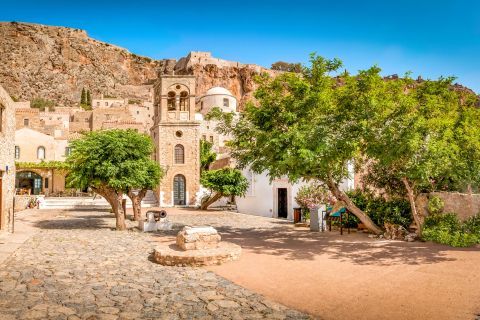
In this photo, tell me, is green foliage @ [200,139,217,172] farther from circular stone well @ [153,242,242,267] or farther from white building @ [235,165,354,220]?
circular stone well @ [153,242,242,267]

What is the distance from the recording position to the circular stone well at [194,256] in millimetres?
8656

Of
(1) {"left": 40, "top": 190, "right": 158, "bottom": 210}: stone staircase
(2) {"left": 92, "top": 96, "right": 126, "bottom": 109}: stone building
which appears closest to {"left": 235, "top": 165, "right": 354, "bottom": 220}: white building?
(1) {"left": 40, "top": 190, "right": 158, "bottom": 210}: stone staircase

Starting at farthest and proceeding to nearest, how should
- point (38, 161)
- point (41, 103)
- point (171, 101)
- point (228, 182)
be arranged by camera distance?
1. point (41, 103)
2. point (38, 161)
3. point (171, 101)
4. point (228, 182)

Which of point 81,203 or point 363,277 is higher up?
point 81,203

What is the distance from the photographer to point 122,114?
56.9 meters

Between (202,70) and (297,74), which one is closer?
(297,74)

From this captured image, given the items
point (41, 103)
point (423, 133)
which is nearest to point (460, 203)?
point (423, 133)

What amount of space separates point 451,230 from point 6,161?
15.3 m

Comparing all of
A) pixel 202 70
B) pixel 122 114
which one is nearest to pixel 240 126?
pixel 122 114

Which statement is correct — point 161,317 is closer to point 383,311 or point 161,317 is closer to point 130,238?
point 383,311

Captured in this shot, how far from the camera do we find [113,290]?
257 inches

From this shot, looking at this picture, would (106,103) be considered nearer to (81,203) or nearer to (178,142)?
(81,203)

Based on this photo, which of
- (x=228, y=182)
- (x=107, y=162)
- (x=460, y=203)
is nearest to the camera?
(x=460, y=203)

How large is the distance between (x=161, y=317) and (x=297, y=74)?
942 cm
